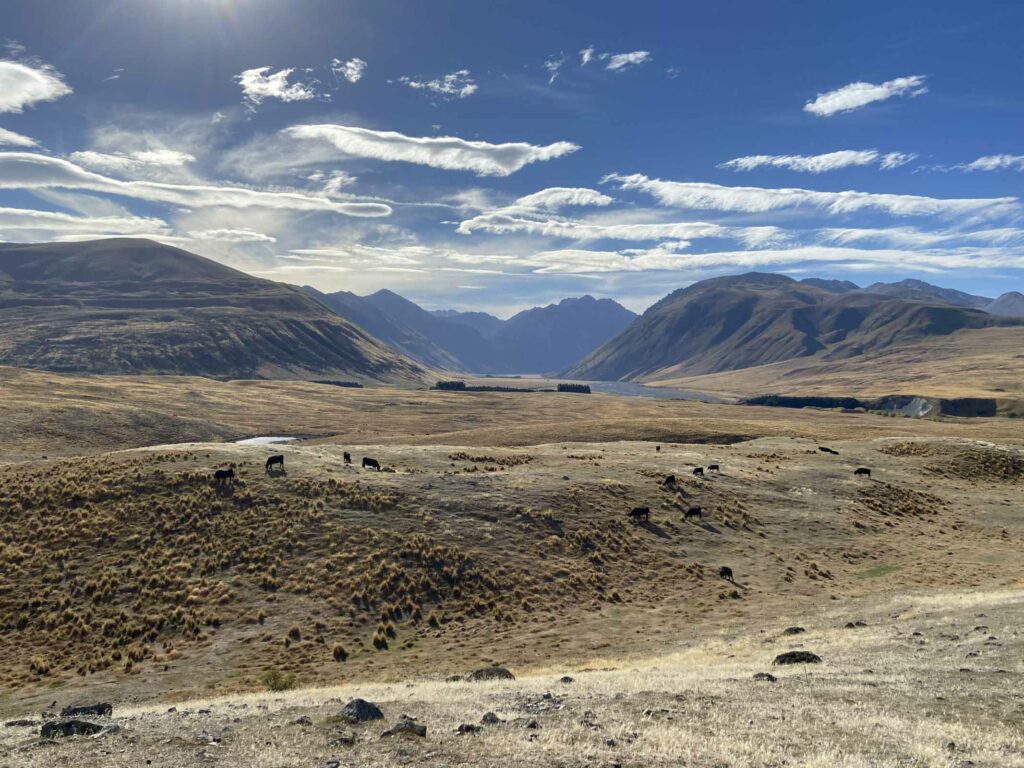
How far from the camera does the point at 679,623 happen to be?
3200 cm

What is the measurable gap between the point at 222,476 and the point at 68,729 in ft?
99.2

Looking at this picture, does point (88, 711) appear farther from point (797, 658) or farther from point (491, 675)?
point (797, 658)

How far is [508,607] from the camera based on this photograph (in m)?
33.3

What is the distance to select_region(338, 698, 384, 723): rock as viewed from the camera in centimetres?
1556

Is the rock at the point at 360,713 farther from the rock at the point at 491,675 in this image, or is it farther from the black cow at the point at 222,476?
the black cow at the point at 222,476

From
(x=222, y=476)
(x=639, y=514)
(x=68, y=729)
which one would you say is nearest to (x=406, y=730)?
(x=68, y=729)

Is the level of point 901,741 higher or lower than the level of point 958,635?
higher

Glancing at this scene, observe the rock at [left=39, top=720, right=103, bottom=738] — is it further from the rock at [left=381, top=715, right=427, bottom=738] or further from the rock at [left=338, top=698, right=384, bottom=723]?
the rock at [left=381, top=715, right=427, bottom=738]

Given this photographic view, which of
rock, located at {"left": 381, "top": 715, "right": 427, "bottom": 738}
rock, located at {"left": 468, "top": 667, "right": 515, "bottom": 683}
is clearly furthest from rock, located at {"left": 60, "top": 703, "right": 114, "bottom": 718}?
rock, located at {"left": 468, "top": 667, "right": 515, "bottom": 683}

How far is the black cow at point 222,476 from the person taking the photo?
141ft

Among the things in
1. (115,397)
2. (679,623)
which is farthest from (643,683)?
(115,397)

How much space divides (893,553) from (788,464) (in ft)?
74.3

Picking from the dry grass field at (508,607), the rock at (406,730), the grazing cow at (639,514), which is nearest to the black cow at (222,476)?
the dry grass field at (508,607)

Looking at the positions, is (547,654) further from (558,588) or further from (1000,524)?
(1000,524)
